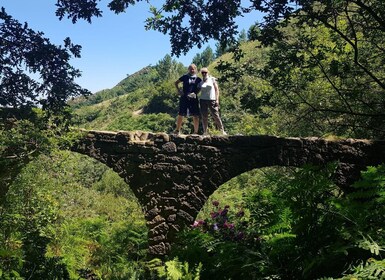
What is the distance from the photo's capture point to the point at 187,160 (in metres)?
7.18

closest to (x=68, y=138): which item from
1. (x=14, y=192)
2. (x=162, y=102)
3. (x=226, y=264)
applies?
(x=14, y=192)

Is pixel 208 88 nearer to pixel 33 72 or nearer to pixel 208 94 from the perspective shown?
pixel 208 94

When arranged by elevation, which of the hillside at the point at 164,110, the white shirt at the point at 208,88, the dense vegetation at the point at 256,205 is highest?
the hillside at the point at 164,110

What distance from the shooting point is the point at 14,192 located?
19.8 feet

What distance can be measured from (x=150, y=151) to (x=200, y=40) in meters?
3.06

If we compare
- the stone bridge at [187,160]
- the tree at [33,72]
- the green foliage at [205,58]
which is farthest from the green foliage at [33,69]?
the green foliage at [205,58]

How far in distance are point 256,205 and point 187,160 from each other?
4362mm

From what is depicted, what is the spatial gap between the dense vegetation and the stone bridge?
0.50 metres

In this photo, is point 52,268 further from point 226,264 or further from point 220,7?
point 220,7

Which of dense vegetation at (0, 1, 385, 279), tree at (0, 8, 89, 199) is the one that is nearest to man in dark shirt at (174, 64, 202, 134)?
dense vegetation at (0, 1, 385, 279)

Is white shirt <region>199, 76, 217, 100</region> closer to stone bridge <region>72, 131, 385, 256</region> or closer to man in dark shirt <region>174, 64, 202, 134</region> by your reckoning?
man in dark shirt <region>174, 64, 202, 134</region>

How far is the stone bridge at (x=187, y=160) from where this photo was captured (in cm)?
702

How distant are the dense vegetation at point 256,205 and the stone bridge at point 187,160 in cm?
50

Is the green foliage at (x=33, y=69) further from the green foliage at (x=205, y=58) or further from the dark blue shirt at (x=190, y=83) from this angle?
the green foliage at (x=205, y=58)
